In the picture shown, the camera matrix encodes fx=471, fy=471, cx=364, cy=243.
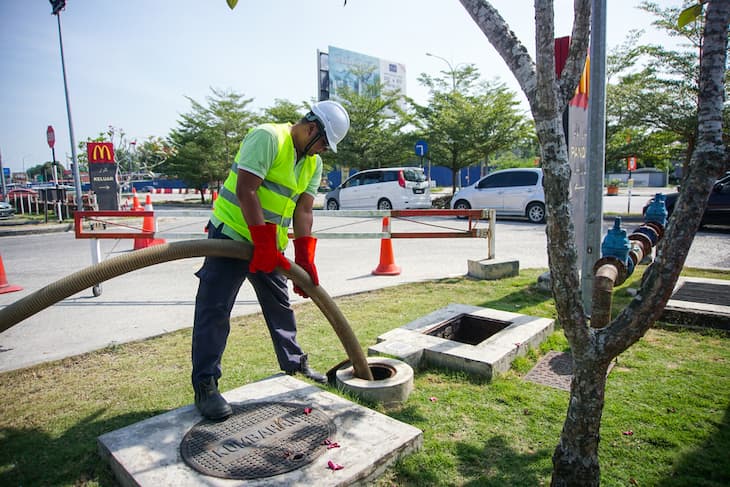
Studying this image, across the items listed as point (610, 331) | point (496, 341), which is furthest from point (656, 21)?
point (610, 331)

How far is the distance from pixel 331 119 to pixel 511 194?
42.6ft

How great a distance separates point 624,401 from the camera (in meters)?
3.06

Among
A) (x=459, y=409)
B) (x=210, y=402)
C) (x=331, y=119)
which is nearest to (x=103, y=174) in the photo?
(x=331, y=119)

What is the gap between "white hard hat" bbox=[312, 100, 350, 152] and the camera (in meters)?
2.91

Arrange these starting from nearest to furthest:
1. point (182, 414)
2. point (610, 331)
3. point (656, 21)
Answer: point (610, 331) → point (182, 414) → point (656, 21)

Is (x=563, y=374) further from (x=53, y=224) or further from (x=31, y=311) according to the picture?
(x=53, y=224)

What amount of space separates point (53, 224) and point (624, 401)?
1818cm


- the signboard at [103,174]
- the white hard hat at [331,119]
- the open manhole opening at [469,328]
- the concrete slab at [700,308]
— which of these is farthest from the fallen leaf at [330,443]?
the signboard at [103,174]

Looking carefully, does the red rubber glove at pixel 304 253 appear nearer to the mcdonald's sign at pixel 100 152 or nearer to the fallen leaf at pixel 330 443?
the fallen leaf at pixel 330 443

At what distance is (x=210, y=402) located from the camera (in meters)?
2.66

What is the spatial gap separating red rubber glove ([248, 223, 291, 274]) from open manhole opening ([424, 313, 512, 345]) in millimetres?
2066

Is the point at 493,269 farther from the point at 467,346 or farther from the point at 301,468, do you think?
the point at 301,468

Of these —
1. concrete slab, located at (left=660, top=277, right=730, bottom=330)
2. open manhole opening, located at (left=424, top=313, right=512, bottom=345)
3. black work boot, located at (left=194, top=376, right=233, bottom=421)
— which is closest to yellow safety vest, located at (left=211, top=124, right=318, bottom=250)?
black work boot, located at (left=194, top=376, right=233, bottom=421)

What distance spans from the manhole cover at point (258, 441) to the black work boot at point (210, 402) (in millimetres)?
42
